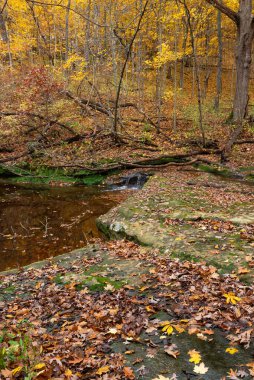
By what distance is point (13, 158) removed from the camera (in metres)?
19.0

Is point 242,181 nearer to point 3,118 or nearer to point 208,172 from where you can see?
point 208,172

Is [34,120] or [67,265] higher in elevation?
[34,120]

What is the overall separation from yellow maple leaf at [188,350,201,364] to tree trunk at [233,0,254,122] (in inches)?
621

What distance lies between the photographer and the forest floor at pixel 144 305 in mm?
3623

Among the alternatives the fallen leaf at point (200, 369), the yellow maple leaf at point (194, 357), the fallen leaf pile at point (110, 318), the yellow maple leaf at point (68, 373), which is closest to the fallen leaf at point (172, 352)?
the fallen leaf pile at point (110, 318)

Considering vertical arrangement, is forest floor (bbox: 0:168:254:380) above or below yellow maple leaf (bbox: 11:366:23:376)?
below

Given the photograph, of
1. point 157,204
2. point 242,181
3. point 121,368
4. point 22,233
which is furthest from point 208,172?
point 121,368

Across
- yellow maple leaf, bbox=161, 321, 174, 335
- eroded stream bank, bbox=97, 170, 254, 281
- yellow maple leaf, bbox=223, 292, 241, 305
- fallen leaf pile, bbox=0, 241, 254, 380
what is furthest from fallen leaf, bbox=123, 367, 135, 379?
eroded stream bank, bbox=97, 170, 254, 281

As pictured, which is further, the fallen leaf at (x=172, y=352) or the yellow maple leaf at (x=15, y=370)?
the fallen leaf at (x=172, y=352)

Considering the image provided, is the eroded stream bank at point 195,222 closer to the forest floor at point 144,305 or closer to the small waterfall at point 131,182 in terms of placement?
the forest floor at point 144,305

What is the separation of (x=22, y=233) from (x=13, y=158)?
9.34 meters

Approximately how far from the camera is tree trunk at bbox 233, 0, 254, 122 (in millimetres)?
17219

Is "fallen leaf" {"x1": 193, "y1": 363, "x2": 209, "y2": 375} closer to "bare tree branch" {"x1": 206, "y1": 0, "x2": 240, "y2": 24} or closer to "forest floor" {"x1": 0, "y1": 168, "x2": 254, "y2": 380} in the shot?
"forest floor" {"x1": 0, "y1": 168, "x2": 254, "y2": 380}

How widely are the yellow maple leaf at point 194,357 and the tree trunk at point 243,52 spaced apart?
51.7ft
